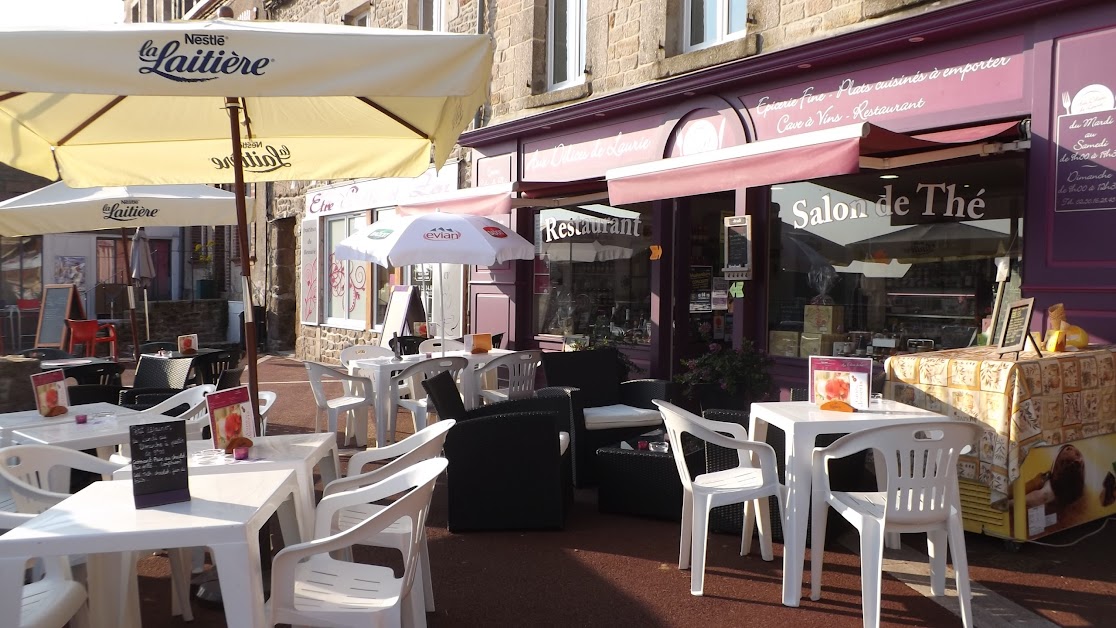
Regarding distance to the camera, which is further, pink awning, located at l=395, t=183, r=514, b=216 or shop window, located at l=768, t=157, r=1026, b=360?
pink awning, located at l=395, t=183, r=514, b=216

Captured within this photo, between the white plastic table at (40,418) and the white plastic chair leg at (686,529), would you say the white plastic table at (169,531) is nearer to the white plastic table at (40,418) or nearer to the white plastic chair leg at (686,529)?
the white plastic table at (40,418)

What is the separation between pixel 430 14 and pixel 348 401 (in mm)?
7294

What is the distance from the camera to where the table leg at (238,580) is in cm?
255

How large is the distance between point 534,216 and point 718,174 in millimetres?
4519

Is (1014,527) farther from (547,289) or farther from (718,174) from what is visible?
(547,289)

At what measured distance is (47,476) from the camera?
11.9 ft

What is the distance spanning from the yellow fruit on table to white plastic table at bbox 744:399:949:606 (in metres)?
1.57

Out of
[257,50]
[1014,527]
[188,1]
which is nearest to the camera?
[257,50]

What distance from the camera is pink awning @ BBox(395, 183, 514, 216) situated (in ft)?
27.0

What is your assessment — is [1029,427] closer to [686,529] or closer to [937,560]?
[937,560]

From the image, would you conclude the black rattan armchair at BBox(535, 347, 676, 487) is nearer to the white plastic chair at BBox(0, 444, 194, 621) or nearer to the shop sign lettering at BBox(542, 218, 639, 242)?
the shop sign lettering at BBox(542, 218, 639, 242)

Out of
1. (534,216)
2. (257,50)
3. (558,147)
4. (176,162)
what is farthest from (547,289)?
(257,50)

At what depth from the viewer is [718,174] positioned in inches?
248

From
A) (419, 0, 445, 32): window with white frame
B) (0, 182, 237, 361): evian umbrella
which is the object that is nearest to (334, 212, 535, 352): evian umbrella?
(0, 182, 237, 361): evian umbrella
